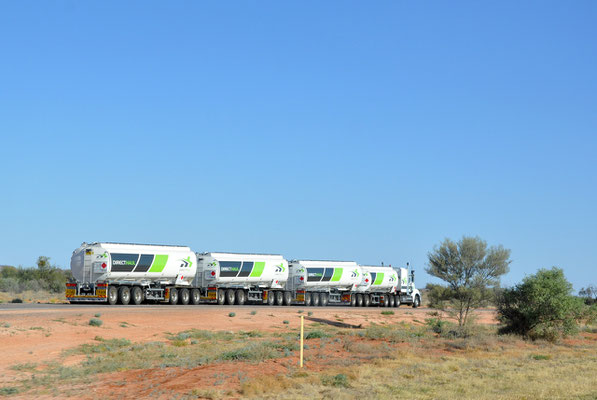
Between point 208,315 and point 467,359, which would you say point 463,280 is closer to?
point 208,315

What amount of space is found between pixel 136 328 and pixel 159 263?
1516 centimetres

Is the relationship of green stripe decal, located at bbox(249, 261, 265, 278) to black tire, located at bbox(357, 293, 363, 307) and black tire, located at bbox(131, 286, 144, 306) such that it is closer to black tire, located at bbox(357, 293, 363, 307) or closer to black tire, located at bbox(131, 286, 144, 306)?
black tire, located at bbox(131, 286, 144, 306)

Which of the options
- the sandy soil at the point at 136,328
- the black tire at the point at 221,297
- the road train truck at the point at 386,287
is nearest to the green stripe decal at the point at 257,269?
the black tire at the point at 221,297

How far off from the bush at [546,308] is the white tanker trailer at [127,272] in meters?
25.8

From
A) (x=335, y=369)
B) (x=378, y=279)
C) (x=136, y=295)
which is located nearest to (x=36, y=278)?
(x=136, y=295)

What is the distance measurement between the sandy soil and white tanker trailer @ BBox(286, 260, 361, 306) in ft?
39.8

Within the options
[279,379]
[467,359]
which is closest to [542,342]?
[467,359]

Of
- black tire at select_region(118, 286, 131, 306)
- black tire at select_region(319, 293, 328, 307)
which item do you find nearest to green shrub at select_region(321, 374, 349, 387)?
black tire at select_region(118, 286, 131, 306)

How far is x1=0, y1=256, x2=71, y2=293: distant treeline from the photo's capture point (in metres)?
70.3

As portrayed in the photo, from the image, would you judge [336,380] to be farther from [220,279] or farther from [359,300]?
[359,300]

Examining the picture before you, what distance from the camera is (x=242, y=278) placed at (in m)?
55.9

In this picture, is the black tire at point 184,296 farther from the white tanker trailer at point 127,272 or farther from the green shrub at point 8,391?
the green shrub at point 8,391

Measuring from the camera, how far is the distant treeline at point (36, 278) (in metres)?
70.3

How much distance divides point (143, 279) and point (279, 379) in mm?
31110
